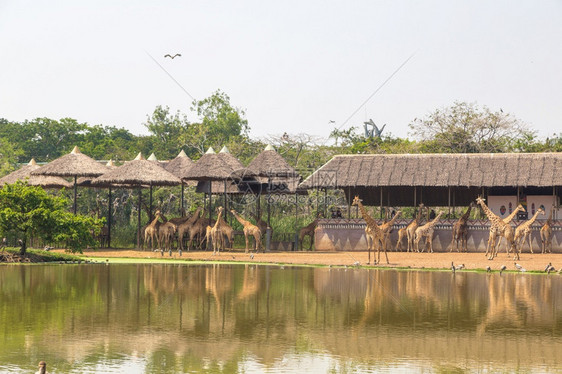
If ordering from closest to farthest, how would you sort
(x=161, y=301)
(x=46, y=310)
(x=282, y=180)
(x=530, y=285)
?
(x=46, y=310)
(x=161, y=301)
(x=530, y=285)
(x=282, y=180)

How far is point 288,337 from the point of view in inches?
562

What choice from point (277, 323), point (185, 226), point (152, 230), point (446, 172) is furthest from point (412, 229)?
point (277, 323)

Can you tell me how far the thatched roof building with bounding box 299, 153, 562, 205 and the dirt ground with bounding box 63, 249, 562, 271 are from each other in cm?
318

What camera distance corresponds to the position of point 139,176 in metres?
36.2

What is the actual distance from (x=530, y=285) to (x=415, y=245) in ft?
44.3

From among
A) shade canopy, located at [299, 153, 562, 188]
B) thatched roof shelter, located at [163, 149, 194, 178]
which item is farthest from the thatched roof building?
thatched roof shelter, located at [163, 149, 194, 178]

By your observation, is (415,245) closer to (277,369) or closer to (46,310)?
(46,310)

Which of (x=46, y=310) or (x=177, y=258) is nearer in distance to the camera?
(x=46, y=310)

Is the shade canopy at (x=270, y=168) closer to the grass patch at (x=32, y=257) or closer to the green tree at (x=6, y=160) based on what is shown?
the grass patch at (x=32, y=257)

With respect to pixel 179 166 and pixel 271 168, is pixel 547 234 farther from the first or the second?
pixel 179 166

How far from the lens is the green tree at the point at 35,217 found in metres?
28.7

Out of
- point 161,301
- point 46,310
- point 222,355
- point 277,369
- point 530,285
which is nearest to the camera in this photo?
point 277,369

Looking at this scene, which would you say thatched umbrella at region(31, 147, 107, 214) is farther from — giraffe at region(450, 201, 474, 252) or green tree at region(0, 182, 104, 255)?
giraffe at region(450, 201, 474, 252)

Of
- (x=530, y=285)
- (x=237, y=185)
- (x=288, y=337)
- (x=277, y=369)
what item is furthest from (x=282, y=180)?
(x=277, y=369)
